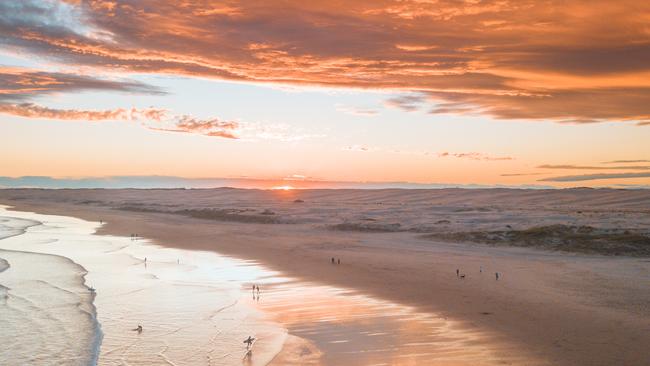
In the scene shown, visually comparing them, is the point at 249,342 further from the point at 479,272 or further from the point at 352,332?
the point at 479,272

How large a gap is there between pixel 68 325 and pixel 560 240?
21.2 m

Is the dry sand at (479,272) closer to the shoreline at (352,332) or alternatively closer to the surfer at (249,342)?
the shoreline at (352,332)

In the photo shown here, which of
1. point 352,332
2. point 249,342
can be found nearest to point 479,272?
point 352,332

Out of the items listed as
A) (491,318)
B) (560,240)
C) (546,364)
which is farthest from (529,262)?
(546,364)

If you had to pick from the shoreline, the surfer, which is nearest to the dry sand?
the shoreline

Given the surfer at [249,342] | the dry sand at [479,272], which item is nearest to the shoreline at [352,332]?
the surfer at [249,342]

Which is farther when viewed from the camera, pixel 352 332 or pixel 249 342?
pixel 352 332

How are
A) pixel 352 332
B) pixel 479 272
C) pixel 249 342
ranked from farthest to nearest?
pixel 479 272 < pixel 352 332 < pixel 249 342

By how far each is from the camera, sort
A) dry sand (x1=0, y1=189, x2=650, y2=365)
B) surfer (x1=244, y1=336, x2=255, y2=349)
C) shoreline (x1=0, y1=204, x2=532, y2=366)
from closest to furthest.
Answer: shoreline (x1=0, y1=204, x2=532, y2=366) → surfer (x1=244, y1=336, x2=255, y2=349) → dry sand (x1=0, y1=189, x2=650, y2=365)

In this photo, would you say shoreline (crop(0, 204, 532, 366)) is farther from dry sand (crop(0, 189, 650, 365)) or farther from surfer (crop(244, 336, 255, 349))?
dry sand (crop(0, 189, 650, 365))

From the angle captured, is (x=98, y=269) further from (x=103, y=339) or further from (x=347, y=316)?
(x=347, y=316)

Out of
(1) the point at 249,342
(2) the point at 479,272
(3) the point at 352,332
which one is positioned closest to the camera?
(1) the point at 249,342

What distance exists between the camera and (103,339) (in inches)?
427

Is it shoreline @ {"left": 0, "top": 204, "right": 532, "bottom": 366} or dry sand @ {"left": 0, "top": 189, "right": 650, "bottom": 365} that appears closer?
shoreline @ {"left": 0, "top": 204, "right": 532, "bottom": 366}
